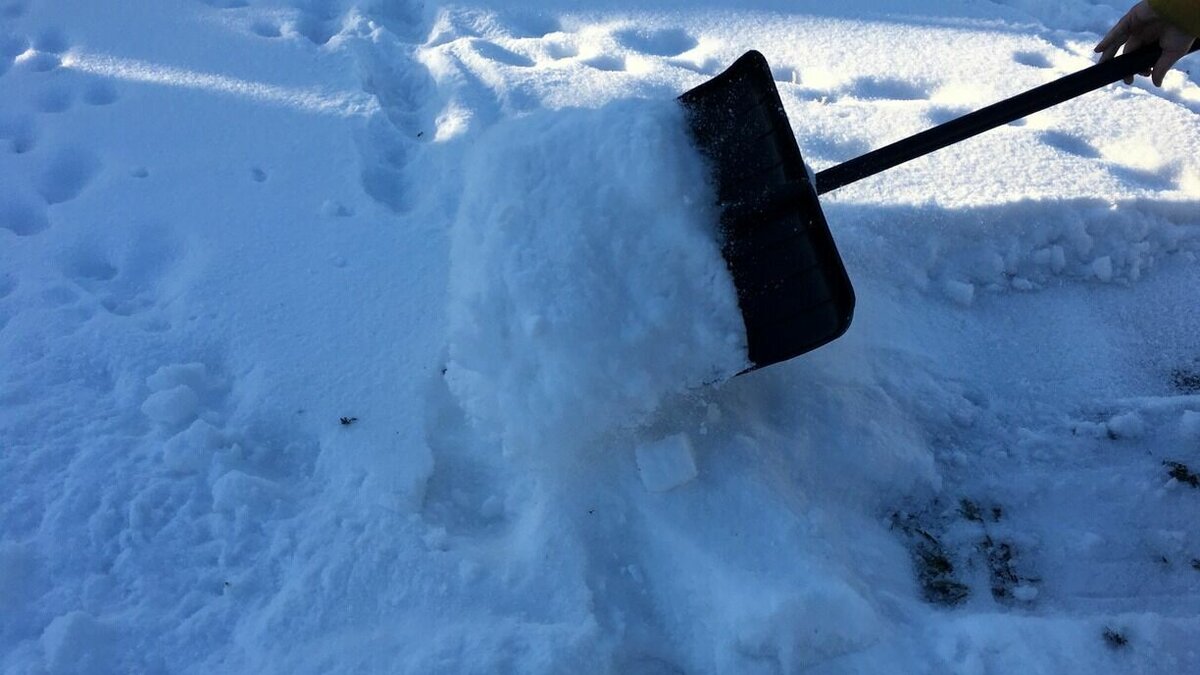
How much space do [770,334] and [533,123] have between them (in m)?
0.65

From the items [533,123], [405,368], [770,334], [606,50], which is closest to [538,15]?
[606,50]

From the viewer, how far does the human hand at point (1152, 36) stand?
156 cm

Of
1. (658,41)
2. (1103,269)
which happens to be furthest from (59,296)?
(1103,269)

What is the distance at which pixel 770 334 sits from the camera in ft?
5.00

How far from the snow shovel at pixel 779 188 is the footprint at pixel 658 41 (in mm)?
1099

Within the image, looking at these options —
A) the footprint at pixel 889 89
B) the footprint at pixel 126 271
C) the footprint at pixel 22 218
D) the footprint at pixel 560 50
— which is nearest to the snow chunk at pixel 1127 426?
the footprint at pixel 889 89

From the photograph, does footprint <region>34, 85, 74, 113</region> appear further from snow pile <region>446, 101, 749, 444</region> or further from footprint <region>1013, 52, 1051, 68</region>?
footprint <region>1013, 52, 1051, 68</region>

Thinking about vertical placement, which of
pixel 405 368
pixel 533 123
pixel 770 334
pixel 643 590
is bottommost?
pixel 643 590

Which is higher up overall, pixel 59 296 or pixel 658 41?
pixel 658 41

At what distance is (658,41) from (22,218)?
1.94 m

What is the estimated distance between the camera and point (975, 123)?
1.56 m

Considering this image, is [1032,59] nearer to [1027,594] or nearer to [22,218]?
[1027,594]

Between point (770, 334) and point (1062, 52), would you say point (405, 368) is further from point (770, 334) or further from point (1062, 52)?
point (1062, 52)

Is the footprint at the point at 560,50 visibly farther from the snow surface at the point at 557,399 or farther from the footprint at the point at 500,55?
the snow surface at the point at 557,399
